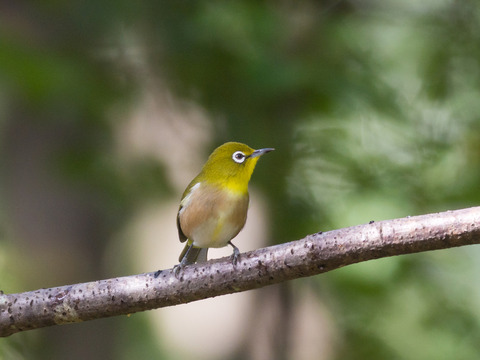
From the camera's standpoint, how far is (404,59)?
23.5 feet

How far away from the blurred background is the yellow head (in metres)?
0.67

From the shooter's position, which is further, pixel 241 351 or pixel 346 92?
pixel 241 351

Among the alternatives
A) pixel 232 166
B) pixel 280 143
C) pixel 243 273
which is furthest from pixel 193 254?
pixel 243 273

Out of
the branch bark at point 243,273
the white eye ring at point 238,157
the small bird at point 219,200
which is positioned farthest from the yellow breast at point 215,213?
the branch bark at point 243,273

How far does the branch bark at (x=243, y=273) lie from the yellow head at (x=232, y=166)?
1.02 meters

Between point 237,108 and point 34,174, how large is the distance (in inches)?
115

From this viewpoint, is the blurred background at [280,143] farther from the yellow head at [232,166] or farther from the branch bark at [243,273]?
the branch bark at [243,273]

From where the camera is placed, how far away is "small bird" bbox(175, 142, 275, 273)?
4.48 meters

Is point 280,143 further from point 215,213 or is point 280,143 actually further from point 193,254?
point 215,213

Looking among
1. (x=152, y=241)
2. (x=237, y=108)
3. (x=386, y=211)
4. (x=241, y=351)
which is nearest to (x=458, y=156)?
(x=386, y=211)

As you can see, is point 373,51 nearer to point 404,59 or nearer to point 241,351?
point 404,59

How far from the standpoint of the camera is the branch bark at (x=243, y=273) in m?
3.03

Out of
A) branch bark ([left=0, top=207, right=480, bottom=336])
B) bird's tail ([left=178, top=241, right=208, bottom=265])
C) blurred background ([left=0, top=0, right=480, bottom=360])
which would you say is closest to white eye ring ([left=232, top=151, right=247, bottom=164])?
blurred background ([left=0, top=0, right=480, bottom=360])

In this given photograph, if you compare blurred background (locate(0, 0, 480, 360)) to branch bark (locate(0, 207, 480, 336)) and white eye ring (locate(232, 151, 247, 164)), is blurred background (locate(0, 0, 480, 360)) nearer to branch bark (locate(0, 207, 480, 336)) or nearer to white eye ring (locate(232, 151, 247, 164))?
white eye ring (locate(232, 151, 247, 164))
